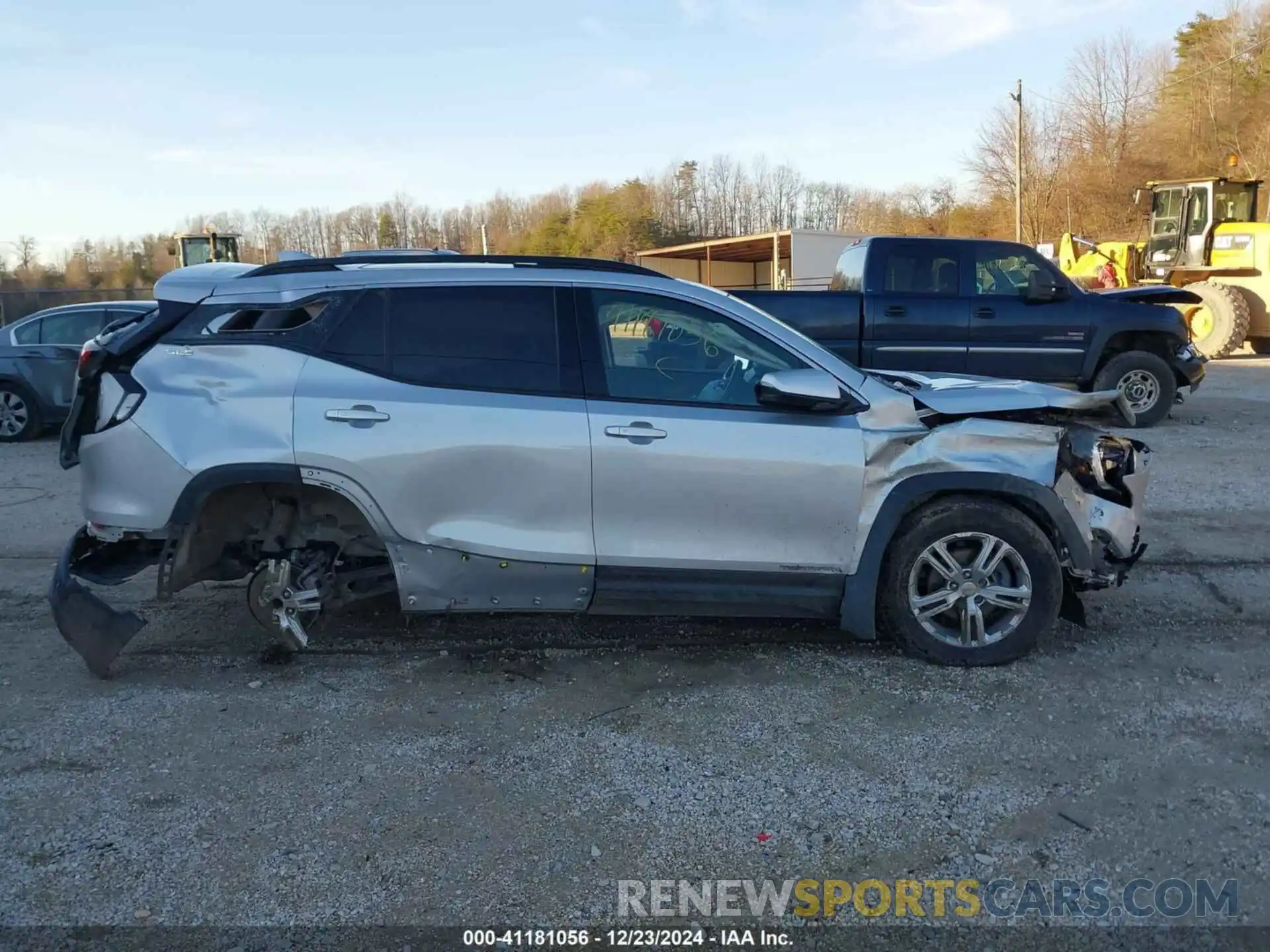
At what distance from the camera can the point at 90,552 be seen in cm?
447

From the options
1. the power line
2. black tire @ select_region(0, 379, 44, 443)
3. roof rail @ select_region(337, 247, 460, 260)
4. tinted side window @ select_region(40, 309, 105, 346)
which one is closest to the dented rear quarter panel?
roof rail @ select_region(337, 247, 460, 260)

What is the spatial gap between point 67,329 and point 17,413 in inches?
44.9

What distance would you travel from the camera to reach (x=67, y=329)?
11102 mm

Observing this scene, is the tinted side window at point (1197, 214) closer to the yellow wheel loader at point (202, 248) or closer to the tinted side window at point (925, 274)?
the tinted side window at point (925, 274)

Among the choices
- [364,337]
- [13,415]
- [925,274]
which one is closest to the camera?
[364,337]

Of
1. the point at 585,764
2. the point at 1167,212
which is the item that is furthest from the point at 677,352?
the point at 1167,212

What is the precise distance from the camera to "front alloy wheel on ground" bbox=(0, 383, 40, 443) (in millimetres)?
10930

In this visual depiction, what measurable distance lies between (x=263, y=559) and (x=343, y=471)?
0.72 m

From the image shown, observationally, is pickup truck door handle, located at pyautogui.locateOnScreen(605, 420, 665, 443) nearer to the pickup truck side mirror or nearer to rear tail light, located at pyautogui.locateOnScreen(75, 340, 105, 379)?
rear tail light, located at pyautogui.locateOnScreen(75, 340, 105, 379)

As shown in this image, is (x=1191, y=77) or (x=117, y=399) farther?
(x=1191, y=77)

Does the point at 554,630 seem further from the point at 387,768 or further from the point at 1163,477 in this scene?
the point at 1163,477

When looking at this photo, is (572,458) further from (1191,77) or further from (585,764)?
(1191,77)

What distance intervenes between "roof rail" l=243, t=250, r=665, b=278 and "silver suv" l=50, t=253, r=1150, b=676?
0.07 m

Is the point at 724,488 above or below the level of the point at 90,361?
below
